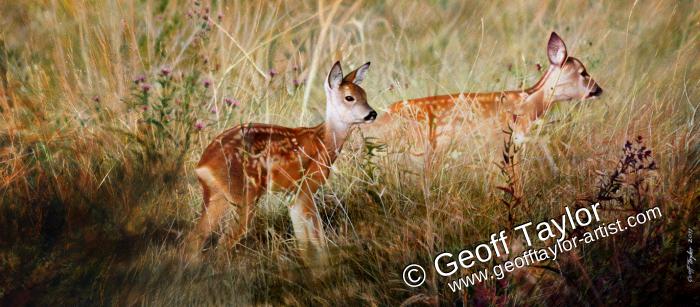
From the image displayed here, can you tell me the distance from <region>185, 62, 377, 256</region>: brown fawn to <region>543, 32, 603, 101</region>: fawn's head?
0.69 m

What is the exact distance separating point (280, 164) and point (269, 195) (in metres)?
0.12

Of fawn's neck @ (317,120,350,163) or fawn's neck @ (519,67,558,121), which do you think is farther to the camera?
fawn's neck @ (519,67,558,121)

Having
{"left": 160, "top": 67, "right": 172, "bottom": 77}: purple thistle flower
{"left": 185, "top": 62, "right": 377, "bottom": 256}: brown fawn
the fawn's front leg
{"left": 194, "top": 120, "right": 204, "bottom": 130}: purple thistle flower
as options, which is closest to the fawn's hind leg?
{"left": 185, "top": 62, "right": 377, "bottom": 256}: brown fawn

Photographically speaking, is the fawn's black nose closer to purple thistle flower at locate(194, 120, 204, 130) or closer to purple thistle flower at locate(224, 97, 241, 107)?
purple thistle flower at locate(224, 97, 241, 107)

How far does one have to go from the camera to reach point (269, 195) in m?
3.42

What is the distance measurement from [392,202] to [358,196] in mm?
125

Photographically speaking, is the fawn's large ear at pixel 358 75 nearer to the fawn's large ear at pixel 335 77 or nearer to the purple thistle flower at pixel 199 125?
the fawn's large ear at pixel 335 77

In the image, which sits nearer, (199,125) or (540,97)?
(199,125)

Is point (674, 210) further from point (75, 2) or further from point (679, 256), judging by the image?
point (75, 2)

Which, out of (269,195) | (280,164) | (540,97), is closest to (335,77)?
(280,164)

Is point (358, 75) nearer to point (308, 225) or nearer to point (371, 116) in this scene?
point (371, 116)

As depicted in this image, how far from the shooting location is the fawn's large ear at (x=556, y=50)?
3.53 meters

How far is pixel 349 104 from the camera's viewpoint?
3.44m

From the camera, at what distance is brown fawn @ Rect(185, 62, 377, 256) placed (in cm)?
337
